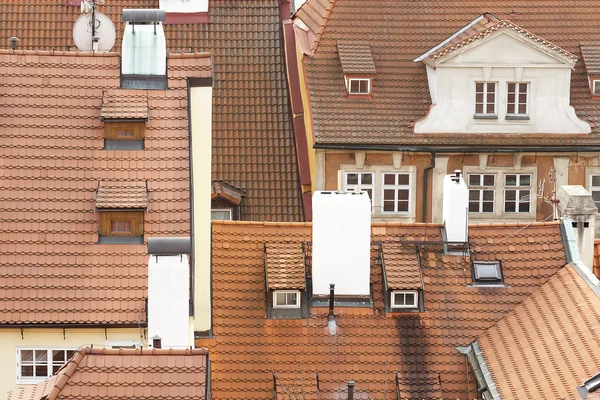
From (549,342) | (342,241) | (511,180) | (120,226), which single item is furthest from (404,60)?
(120,226)

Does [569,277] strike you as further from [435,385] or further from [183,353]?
[183,353]

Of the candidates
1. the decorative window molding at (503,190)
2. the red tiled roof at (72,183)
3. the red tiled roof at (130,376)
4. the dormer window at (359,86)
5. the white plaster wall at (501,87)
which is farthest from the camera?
the decorative window molding at (503,190)

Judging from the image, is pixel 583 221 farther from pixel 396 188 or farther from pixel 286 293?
pixel 396 188

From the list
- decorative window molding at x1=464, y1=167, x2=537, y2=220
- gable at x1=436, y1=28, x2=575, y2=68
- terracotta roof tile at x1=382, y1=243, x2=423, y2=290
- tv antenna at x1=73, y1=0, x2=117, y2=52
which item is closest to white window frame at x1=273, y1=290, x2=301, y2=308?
terracotta roof tile at x1=382, y1=243, x2=423, y2=290

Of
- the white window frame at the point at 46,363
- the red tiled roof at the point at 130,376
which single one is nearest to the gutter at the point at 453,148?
the white window frame at the point at 46,363

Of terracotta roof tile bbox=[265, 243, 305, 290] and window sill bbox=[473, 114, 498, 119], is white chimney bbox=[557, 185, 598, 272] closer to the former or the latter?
terracotta roof tile bbox=[265, 243, 305, 290]

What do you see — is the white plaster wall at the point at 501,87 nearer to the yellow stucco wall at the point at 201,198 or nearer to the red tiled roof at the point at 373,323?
the red tiled roof at the point at 373,323
